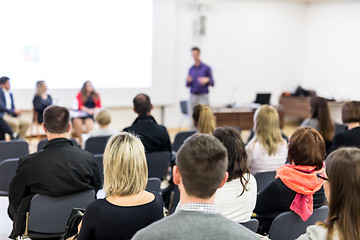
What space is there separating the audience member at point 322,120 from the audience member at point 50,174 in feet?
9.49

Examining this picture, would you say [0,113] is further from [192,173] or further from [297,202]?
[192,173]

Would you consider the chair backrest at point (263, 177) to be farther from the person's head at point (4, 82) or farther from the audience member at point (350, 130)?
the person's head at point (4, 82)

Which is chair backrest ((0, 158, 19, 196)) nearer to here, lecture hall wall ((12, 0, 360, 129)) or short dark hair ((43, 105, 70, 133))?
short dark hair ((43, 105, 70, 133))

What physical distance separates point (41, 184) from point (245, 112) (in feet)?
20.7

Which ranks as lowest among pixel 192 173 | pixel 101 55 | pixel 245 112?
pixel 245 112

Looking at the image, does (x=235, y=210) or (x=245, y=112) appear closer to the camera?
(x=235, y=210)

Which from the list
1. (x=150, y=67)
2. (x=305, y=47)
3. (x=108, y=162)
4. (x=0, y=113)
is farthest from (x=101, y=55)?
(x=108, y=162)

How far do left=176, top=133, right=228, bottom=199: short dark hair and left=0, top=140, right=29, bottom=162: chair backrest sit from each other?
3.36m

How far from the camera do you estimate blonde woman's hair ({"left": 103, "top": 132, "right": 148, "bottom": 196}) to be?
6.96 feet

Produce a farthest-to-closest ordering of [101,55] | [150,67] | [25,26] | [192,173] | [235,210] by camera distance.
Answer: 1. [150,67]
2. [101,55]
3. [25,26]
4. [235,210]
5. [192,173]

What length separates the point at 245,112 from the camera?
8.55 m

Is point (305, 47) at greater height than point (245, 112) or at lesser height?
greater

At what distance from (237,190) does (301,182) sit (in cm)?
44

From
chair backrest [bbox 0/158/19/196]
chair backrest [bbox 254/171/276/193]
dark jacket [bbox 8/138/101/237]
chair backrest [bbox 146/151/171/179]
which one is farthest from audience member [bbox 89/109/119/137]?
chair backrest [bbox 254/171/276/193]
